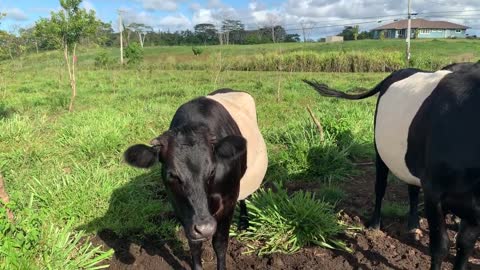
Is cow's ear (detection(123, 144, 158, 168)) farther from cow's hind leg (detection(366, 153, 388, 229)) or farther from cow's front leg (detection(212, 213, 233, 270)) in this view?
cow's hind leg (detection(366, 153, 388, 229))

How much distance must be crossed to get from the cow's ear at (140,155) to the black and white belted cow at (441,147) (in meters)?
1.88

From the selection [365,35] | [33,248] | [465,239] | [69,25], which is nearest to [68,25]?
[69,25]

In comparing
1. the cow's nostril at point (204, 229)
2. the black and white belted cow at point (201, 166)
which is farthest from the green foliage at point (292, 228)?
the cow's nostril at point (204, 229)

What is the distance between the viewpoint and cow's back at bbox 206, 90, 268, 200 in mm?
3803

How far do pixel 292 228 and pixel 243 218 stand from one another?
630 mm

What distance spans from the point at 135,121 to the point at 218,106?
471 centimetres

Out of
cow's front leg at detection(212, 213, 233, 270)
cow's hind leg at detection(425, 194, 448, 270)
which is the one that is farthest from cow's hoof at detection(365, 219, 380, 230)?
cow's front leg at detection(212, 213, 233, 270)

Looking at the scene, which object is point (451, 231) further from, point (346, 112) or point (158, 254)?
point (346, 112)

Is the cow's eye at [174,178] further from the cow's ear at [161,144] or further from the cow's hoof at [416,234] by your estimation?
the cow's hoof at [416,234]

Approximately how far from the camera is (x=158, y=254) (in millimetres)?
3809

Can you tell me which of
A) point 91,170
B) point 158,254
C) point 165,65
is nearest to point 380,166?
point 158,254

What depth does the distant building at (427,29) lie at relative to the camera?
86500 mm

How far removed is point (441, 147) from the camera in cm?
256

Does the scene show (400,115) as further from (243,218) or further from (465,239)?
(243,218)
